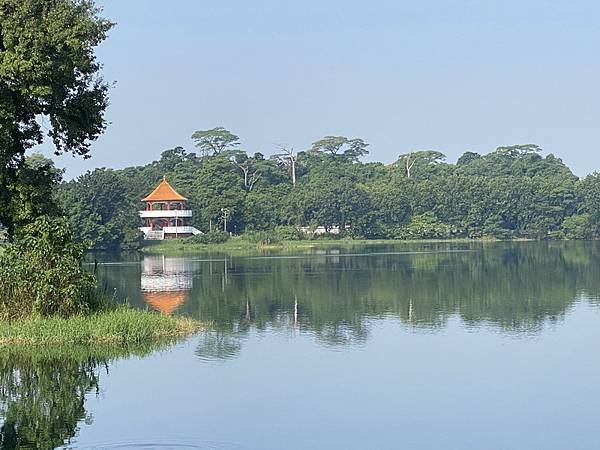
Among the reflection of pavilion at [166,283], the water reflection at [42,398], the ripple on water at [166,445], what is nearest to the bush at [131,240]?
the reflection of pavilion at [166,283]

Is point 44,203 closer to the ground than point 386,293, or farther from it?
farther from it

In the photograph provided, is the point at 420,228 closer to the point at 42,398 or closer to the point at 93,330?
the point at 93,330

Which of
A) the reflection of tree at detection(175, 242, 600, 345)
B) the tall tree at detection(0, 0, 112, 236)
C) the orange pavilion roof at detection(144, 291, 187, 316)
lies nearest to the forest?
the reflection of tree at detection(175, 242, 600, 345)

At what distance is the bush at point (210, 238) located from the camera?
62.9 metres

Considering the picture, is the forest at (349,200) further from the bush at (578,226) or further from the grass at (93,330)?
the grass at (93,330)

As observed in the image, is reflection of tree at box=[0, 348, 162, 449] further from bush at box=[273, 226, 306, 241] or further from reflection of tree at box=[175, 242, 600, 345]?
bush at box=[273, 226, 306, 241]

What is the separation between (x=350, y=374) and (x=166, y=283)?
708 inches

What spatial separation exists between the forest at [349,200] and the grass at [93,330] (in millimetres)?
40267

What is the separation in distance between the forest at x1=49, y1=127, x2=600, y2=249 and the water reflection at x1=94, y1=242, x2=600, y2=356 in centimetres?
1750

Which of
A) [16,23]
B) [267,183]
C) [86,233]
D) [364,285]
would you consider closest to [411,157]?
[267,183]

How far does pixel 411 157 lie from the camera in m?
92.4

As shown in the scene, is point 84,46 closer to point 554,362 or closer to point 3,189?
point 3,189

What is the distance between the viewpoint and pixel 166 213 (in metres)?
65.1

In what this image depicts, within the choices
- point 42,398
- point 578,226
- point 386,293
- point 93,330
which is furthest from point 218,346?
point 578,226
